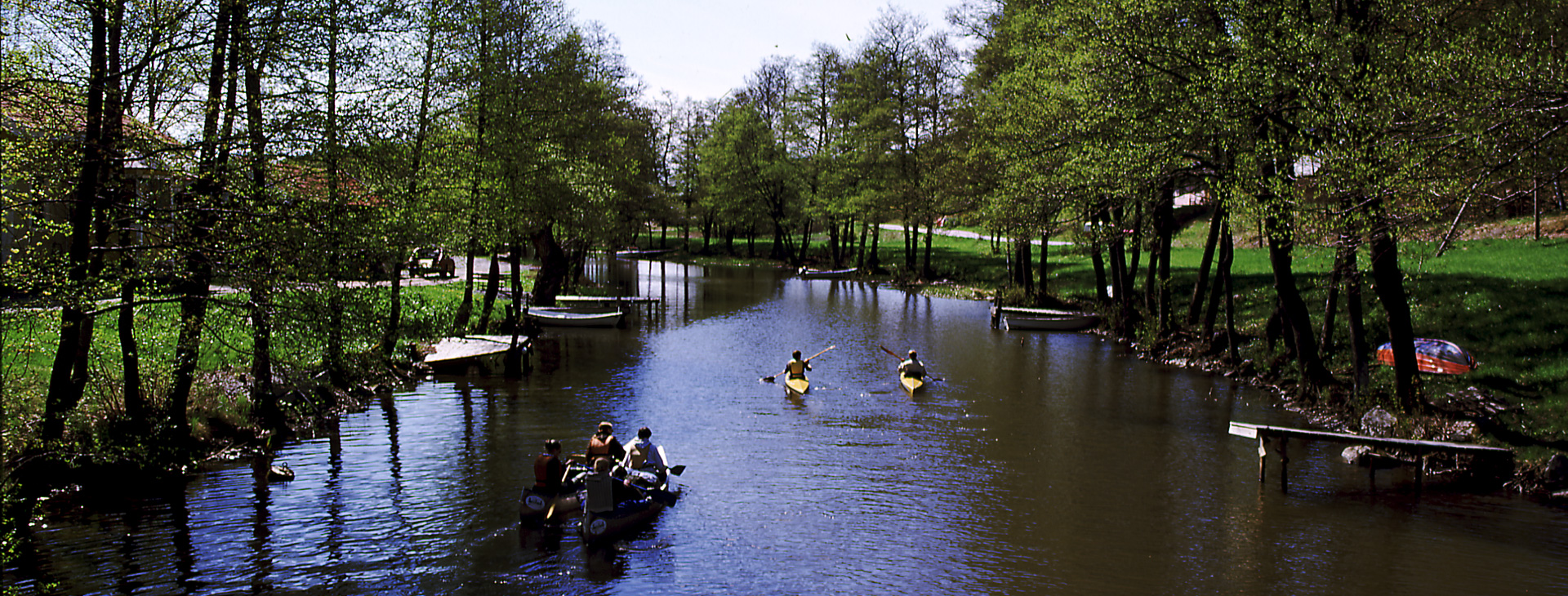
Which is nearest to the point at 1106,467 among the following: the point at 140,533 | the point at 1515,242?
the point at 140,533

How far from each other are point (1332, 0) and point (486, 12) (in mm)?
23885

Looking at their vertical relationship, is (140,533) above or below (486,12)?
below

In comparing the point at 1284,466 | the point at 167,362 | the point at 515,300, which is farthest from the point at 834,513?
the point at 515,300

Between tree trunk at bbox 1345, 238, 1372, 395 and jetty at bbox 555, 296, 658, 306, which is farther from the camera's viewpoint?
jetty at bbox 555, 296, 658, 306

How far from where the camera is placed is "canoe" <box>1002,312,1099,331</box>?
3862cm

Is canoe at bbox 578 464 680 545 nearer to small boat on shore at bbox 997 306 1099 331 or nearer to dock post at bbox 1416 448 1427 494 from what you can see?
dock post at bbox 1416 448 1427 494

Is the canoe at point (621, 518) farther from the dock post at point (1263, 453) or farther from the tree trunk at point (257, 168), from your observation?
the dock post at point (1263, 453)

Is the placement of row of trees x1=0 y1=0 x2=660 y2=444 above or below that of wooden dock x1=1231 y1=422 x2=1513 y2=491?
above

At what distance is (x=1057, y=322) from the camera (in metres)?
38.7

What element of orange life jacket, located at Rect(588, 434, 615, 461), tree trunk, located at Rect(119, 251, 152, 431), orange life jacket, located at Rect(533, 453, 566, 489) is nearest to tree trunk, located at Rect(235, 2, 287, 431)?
tree trunk, located at Rect(119, 251, 152, 431)

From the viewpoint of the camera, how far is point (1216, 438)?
20.5 m

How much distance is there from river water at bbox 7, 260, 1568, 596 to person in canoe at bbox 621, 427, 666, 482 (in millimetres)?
747

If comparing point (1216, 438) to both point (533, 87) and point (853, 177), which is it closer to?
point (533, 87)

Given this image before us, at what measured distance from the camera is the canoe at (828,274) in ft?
224
